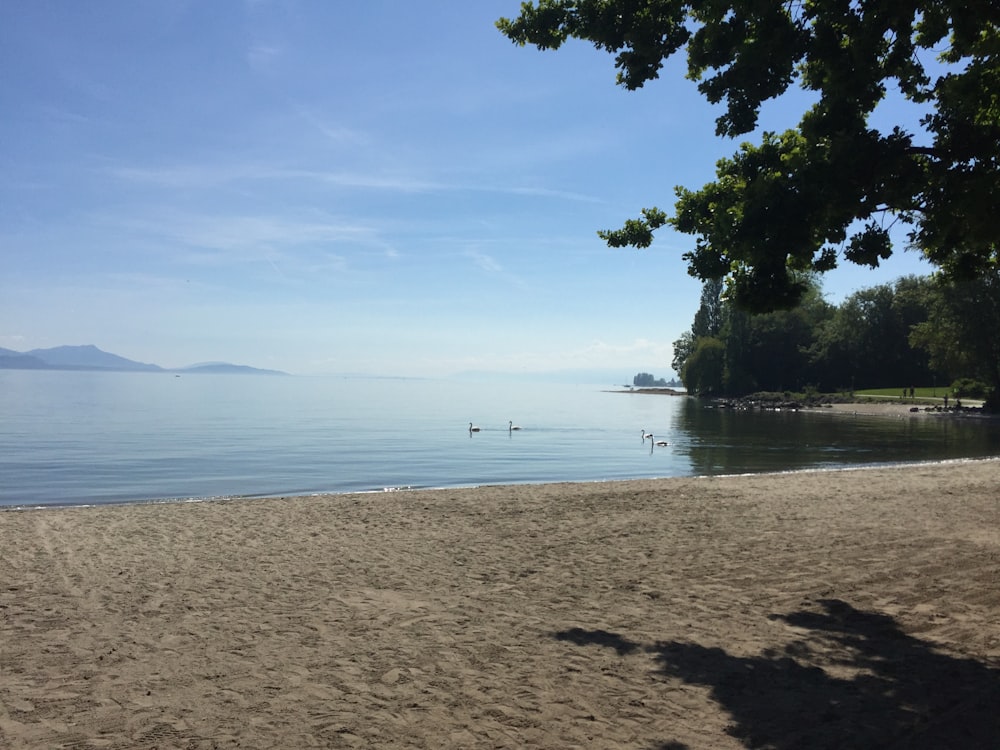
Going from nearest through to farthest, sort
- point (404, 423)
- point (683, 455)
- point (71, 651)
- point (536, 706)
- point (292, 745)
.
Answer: point (292, 745)
point (536, 706)
point (71, 651)
point (683, 455)
point (404, 423)

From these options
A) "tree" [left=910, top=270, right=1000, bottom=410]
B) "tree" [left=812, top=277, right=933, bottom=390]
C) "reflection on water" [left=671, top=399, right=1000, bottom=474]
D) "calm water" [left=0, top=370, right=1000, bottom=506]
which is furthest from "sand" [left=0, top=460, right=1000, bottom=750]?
"tree" [left=812, top=277, right=933, bottom=390]

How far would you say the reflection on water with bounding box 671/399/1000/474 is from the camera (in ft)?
115

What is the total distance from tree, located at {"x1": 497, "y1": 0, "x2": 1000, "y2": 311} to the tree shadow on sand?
4207 millimetres

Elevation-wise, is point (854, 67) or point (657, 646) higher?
point (854, 67)

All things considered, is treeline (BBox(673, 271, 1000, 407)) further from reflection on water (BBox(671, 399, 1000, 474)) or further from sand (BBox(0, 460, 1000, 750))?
sand (BBox(0, 460, 1000, 750))

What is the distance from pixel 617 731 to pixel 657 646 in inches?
79.5

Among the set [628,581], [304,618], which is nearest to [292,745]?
[304,618]

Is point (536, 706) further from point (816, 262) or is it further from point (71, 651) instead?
point (816, 262)

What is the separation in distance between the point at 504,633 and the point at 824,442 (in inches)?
1694

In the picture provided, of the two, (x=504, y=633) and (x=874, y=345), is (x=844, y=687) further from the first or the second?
(x=874, y=345)

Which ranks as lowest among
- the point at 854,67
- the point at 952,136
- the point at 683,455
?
the point at 683,455

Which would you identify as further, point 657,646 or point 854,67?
point 854,67

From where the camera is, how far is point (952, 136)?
8.98m

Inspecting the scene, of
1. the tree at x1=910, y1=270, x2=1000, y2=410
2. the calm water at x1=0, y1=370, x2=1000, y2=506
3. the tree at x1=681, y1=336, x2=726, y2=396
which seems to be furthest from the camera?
the tree at x1=681, y1=336, x2=726, y2=396
